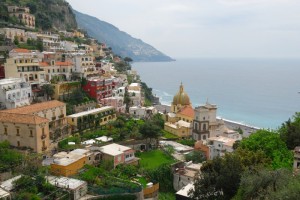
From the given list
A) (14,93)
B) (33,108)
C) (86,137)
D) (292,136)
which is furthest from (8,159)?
(292,136)

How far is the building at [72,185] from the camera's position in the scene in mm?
22891

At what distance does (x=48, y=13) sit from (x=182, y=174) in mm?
63548

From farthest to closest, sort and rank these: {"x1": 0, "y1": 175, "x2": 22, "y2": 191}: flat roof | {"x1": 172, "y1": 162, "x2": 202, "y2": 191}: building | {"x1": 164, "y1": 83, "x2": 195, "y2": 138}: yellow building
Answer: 1. {"x1": 164, "y1": 83, "x2": 195, "y2": 138}: yellow building
2. {"x1": 172, "y1": 162, "x2": 202, "y2": 191}: building
3. {"x1": 0, "y1": 175, "x2": 22, "y2": 191}: flat roof

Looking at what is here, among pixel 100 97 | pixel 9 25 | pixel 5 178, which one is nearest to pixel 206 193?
pixel 5 178

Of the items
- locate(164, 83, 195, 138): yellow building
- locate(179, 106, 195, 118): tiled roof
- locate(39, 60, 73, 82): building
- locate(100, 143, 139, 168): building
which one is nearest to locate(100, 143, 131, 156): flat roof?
locate(100, 143, 139, 168): building

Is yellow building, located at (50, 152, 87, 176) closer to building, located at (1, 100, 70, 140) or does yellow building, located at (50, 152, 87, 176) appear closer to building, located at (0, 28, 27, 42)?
building, located at (1, 100, 70, 140)

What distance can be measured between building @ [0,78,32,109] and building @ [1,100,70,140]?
3470 mm

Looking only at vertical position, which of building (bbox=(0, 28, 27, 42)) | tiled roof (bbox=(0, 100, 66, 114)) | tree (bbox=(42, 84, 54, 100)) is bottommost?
tiled roof (bbox=(0, 100, 66, 114))

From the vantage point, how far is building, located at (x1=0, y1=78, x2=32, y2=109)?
3575 centimetres

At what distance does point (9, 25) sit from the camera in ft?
197

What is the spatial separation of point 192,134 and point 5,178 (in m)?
26.3

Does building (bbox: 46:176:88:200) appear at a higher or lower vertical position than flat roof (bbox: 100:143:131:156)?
lower

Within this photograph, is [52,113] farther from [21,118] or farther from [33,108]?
[21,118]

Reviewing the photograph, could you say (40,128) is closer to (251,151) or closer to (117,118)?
(117,118)
